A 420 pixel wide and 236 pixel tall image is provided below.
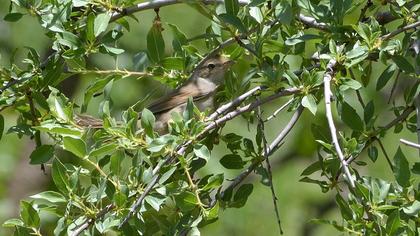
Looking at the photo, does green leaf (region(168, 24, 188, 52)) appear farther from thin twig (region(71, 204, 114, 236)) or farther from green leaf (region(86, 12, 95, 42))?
→ thin twig (region(71, 204, 114, 236))

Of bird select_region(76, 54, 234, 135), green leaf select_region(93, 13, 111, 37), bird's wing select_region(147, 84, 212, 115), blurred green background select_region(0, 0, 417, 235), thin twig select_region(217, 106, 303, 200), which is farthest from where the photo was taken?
blurred green background select_region(0, 0, 417, 235)

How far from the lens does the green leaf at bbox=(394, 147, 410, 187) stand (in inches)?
110

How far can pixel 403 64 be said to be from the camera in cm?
300

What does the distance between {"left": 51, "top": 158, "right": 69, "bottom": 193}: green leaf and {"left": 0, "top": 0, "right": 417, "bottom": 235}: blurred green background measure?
3923 millimetres

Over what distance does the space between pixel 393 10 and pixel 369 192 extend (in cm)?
71

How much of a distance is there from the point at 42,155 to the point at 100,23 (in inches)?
18.9

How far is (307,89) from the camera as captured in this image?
2.94 meters

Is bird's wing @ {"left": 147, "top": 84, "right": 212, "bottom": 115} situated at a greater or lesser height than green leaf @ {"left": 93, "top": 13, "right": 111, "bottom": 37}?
lesser

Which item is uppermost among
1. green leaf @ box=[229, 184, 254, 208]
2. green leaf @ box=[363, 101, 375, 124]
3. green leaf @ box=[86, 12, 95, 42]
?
green leaf @ box=[86, 12, 95, 42]

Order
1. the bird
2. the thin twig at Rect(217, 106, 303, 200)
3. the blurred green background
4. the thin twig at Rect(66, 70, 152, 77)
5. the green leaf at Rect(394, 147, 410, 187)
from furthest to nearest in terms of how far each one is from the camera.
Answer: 1. the blurred green background
2. the bird
3. the thin twig at Rect(66, 70, 152, 77)
4. the thin twig at Rect(217, 106, 303, 200)
5. the green leaf at Rect(394, 147, 410, 187)

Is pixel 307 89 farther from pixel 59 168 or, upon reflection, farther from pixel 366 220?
pixel 59 168

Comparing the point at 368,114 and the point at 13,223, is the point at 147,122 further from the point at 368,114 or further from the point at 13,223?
the point at 368,114

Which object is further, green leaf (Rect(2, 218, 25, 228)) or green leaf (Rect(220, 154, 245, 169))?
green leaf (Rect(220, 154, 245, 169))

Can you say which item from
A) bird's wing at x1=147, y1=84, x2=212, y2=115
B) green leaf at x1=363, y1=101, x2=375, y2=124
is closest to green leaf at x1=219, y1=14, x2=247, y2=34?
green leaf at x1=363, y1=101, x2=375, y2=124
